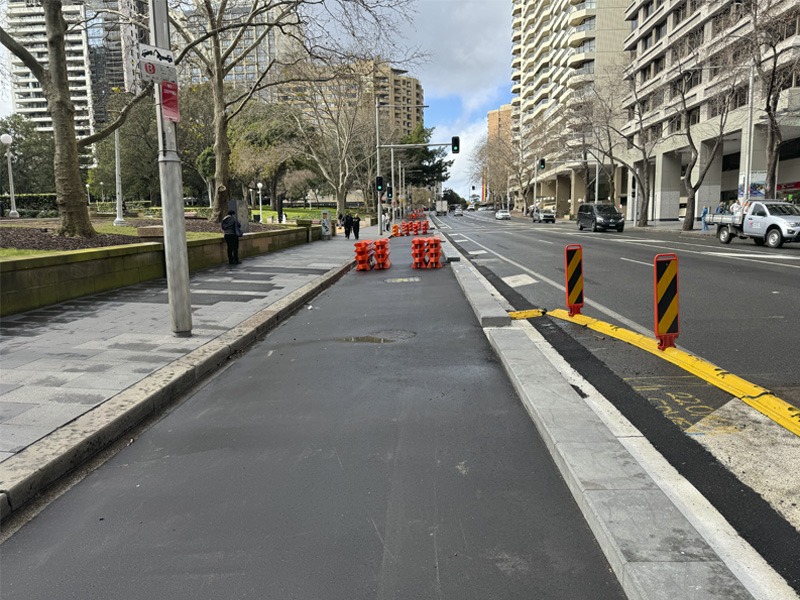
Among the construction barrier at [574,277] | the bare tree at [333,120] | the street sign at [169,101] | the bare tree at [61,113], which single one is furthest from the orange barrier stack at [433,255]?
the bare tree at [333,120]

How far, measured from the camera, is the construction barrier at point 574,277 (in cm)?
830

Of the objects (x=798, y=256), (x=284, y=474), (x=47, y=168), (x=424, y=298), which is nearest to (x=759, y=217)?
(x=798, y=256)

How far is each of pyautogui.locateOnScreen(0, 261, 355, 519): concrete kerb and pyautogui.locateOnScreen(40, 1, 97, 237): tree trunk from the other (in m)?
8.01

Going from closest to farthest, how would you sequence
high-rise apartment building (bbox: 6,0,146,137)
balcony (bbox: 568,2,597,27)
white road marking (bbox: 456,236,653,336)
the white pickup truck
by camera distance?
1. white road marking (bbox: 456,236,653,336)
2. high-rise apartment building (bbox: 6,0,146,137)
3. the white pickup truck
4. balcony (bbox: 568,2,597,27)

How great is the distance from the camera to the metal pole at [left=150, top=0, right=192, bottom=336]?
23.2 ft

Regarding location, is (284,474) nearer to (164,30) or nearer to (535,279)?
(164,30)

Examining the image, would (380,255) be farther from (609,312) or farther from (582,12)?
(582,12)

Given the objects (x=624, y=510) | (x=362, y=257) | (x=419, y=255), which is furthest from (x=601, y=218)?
(x=624, y=510)

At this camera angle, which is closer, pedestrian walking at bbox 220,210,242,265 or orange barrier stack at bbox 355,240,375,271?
pedestrian walking at bbox 220,210,242,265

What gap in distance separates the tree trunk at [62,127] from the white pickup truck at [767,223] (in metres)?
22.3

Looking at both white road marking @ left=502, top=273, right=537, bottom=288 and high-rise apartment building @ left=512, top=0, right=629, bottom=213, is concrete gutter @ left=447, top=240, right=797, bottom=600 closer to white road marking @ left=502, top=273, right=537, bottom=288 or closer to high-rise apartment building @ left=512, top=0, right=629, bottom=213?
white road marking @ left=502, top=273, right=537, bottom=288

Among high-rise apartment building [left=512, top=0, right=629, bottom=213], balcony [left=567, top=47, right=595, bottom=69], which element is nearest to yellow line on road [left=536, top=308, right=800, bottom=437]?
high-rise apartment building [left=512, top=0, right=629, bottom=213]

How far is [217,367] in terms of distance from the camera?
6652mm

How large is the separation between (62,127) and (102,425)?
10983mm
